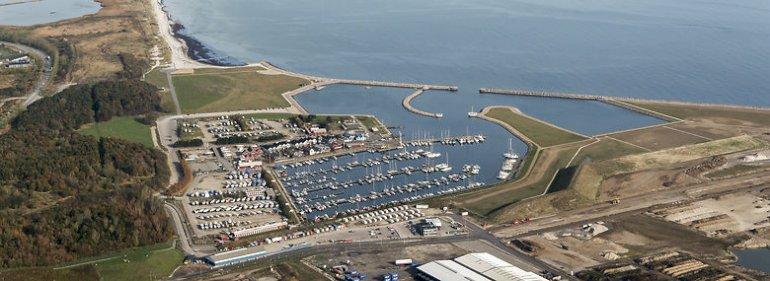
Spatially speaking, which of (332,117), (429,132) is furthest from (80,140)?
(429,132)

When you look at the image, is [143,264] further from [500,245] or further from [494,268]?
[500,245]

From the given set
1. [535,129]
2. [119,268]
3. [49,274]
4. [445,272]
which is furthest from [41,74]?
[445,272]

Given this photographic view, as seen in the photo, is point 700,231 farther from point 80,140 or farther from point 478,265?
point 80,140

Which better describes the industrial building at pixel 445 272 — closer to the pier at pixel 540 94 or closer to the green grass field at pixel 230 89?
the green grass field at pixel 230 89

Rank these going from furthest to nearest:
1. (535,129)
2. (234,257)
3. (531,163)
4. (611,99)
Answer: (611,99) → (535,129) → (531,163) → (234,257)

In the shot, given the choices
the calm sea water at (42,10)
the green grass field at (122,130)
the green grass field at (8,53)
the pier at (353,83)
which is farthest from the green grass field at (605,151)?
the calm sea water at (42,10)

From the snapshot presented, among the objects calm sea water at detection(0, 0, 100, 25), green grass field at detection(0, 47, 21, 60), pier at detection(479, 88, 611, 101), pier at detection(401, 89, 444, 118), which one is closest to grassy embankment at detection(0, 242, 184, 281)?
pier at detection(401, 89, 444, 118)
